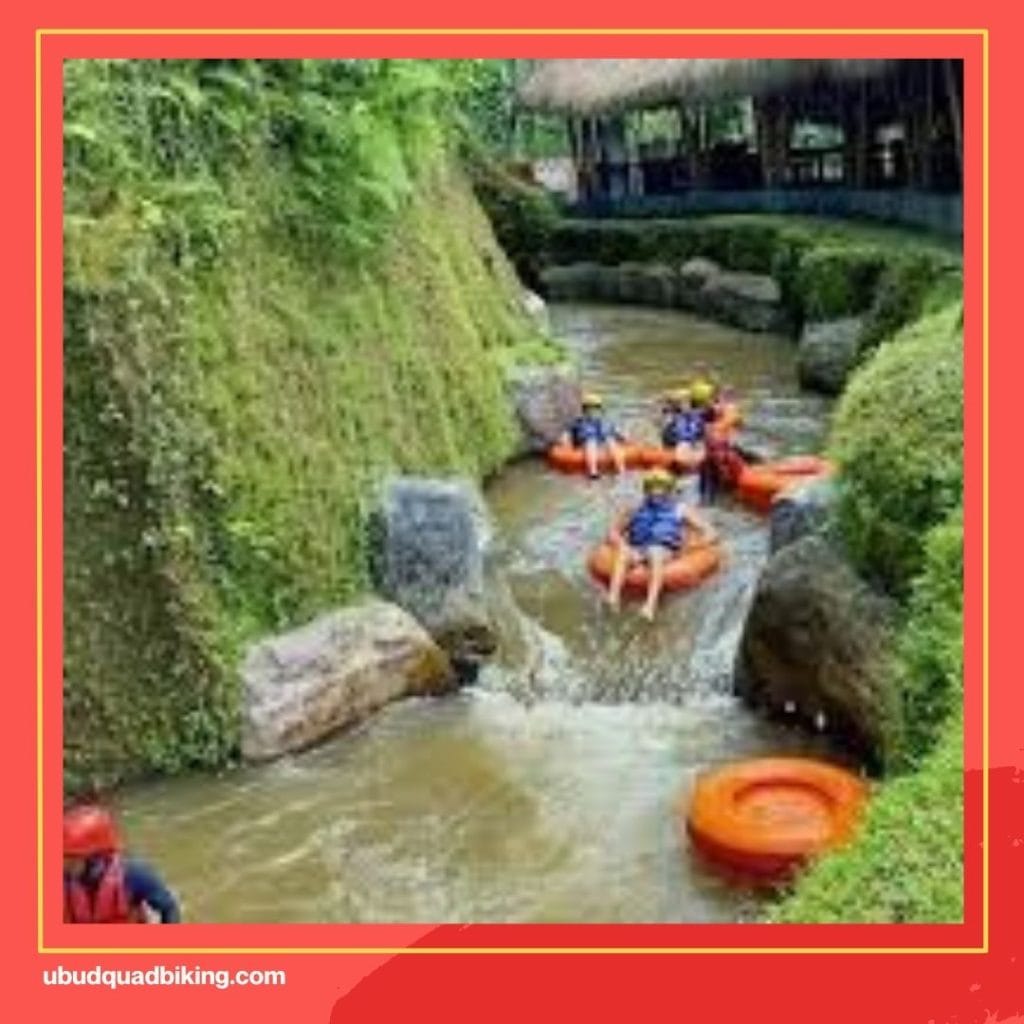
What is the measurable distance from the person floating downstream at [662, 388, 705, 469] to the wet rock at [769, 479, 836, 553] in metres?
4.19

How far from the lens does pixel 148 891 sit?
22.8 ft

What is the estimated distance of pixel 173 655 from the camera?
9.88 m

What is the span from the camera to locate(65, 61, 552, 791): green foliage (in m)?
9.64

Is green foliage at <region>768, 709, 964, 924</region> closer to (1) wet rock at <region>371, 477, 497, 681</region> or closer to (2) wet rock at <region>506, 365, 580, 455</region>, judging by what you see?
(1) wet rock at <region>371, 477, 497, 681</region>

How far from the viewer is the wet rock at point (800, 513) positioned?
10.8 metres

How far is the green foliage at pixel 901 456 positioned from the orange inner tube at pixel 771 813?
100 cm

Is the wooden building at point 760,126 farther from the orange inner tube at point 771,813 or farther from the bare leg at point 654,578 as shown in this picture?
the orange inner tube at point 771,813

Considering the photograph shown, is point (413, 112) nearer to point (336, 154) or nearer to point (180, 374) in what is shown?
point (336, 154)

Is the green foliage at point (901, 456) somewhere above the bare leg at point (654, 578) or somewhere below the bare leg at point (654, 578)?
above

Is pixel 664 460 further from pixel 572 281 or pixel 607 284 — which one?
pixel 572 281

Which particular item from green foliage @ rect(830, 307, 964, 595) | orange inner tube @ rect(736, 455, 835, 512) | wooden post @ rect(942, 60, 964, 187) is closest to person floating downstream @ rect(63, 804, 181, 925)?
green foliage @ rect(830, 307, 964, 595)

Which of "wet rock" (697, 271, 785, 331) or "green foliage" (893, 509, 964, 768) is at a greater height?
"wet rock" (697, 271, 785, 331)

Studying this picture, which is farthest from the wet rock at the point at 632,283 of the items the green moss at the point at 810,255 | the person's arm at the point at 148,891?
the person's arm at the point at 148,891
